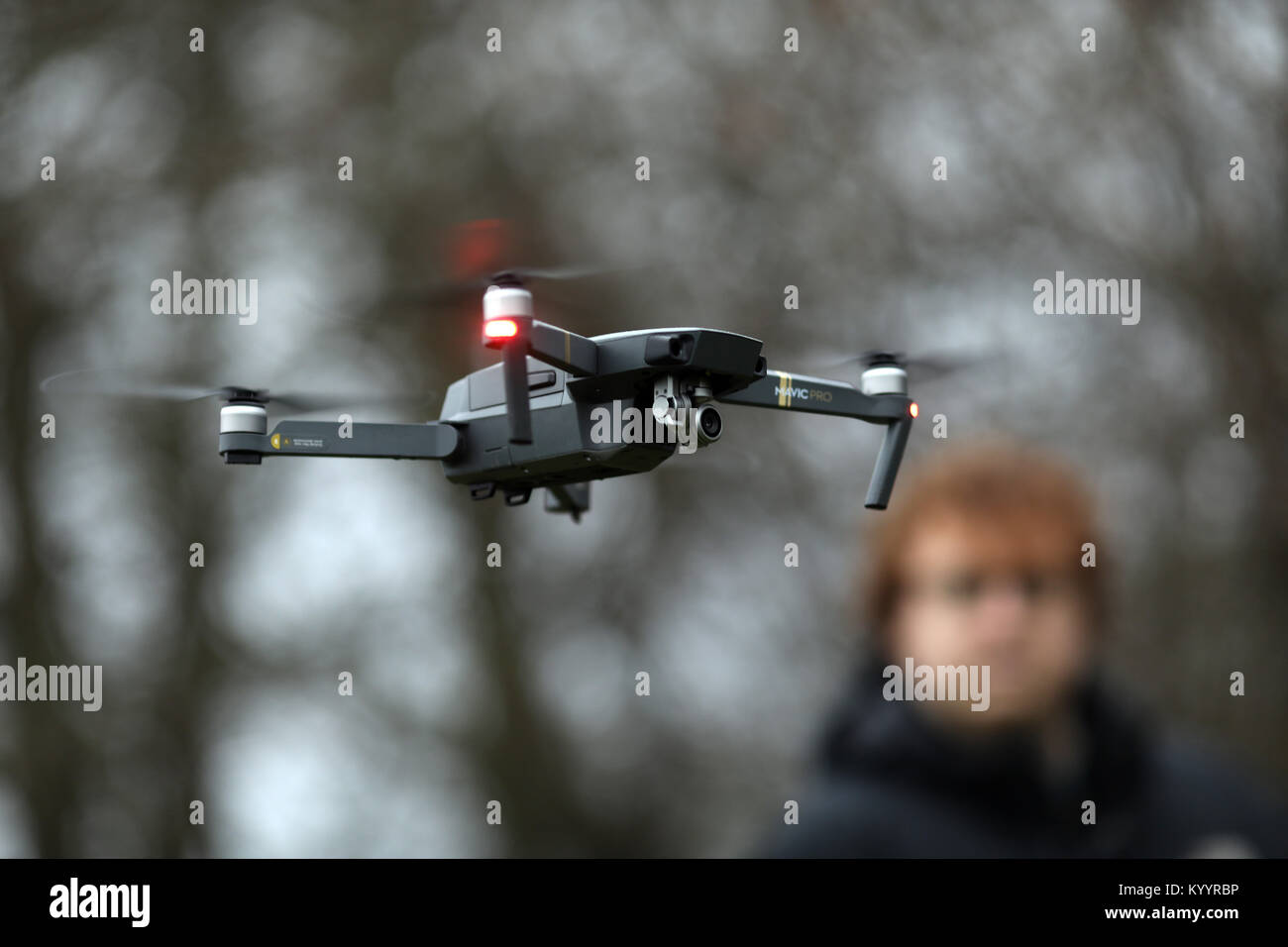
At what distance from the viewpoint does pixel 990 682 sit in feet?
11.5

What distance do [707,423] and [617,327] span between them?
5.20m

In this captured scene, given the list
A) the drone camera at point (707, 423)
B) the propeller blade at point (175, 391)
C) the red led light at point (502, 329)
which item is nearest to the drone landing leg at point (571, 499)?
the propeller blade at point (175, 391)

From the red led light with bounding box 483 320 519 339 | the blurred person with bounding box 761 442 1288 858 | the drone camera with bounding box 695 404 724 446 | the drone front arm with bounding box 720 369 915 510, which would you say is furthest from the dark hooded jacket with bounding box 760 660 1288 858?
the red led light with bounding box 483 320 519 339

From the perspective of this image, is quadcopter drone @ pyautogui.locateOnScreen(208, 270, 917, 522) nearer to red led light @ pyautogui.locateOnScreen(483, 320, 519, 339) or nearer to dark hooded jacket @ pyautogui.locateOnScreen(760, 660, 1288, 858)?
red led light @ pyautogui.locateOnScreen(483, 320, 519, 339)

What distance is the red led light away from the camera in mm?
2613

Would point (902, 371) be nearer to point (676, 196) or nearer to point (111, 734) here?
point (676, 196)

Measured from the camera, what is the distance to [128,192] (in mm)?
8898

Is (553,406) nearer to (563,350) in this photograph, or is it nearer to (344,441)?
(563,350)

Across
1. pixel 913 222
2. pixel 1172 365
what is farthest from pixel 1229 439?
pixel 913 222

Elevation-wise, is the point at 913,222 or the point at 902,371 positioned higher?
the point at 913,222

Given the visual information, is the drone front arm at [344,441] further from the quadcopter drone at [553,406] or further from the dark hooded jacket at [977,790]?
the dark hooded jacket at [977,790]

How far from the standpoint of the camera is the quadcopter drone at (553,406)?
2.66 m

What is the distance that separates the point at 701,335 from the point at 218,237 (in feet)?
22.0

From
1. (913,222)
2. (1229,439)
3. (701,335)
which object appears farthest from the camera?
(913,222)
